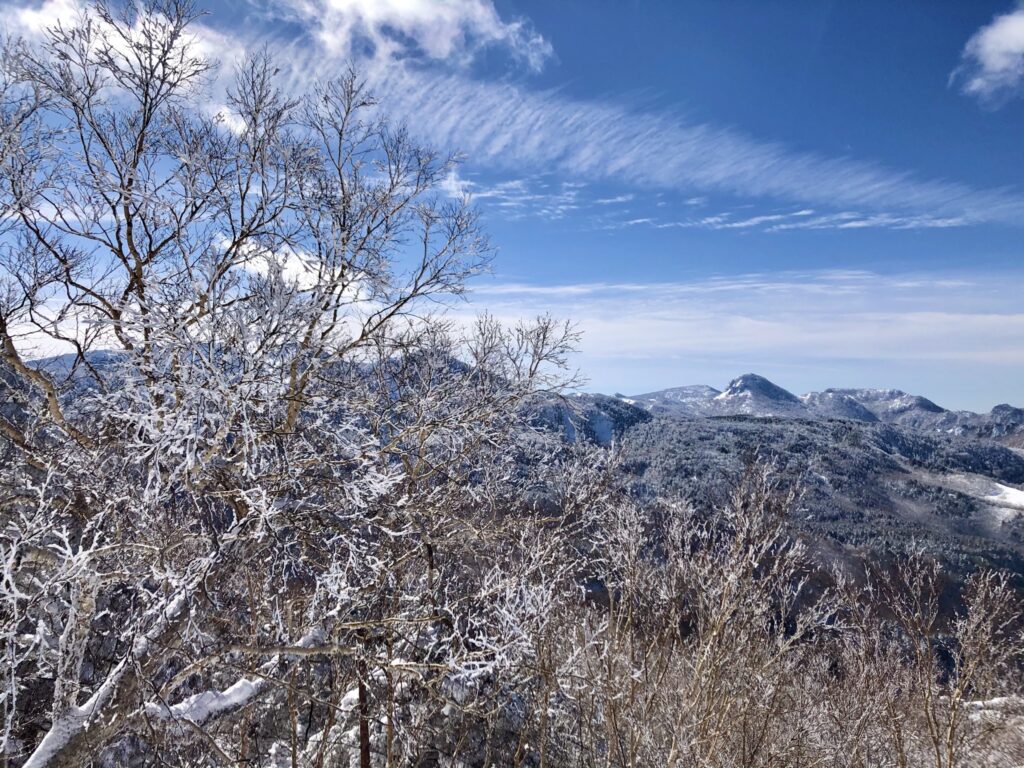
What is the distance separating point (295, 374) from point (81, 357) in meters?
2.07

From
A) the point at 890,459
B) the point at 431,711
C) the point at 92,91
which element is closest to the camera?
the point at 92,91

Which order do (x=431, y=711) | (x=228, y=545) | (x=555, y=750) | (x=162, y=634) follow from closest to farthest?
(x=162, y=634)
(x=228, y=545)
(x=431, y=711)
(x=555, y=750)

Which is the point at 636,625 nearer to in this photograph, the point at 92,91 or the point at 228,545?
the point at 228,545

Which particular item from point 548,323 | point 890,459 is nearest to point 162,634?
point 548,323

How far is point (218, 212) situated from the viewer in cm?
564

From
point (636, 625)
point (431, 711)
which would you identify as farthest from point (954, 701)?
point (431, 711)

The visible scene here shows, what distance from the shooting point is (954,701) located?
852 cm

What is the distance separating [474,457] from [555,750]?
5416 millimetres

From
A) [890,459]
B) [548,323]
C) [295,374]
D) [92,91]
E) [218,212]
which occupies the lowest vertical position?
[890,459]

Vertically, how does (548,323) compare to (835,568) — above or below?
above

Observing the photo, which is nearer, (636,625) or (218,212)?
(218,212)

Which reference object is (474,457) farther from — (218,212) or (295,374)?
(218,212)

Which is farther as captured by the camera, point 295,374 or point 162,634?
point 295,374

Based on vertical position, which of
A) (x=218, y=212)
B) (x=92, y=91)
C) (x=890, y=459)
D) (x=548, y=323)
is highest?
(x=92, y=91)
